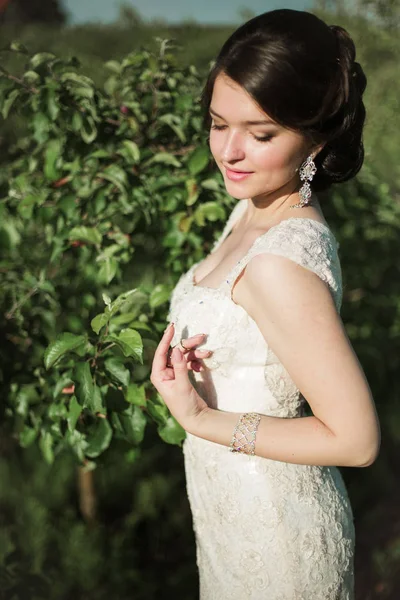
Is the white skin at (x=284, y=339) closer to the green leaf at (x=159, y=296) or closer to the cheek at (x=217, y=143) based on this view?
the cheek at (x=217, y=143)

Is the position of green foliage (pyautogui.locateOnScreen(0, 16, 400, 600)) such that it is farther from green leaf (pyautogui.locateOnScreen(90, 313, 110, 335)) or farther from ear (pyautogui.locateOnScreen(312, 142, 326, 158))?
ear (pyautogui.locateOnScreen(312, 142, 326, 158))

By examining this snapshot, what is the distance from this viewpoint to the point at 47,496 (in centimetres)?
330

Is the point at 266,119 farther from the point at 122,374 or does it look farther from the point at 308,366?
the point at 122,374

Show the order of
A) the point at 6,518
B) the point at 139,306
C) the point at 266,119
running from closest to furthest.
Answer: the point at 266,119
the point at 139,306
the point at 6,518

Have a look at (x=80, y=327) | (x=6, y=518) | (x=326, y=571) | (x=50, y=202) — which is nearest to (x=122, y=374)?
(x=80, y=327)

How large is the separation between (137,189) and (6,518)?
199cm

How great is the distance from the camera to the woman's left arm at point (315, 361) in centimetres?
126

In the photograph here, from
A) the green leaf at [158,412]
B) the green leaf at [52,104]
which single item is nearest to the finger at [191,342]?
the green leaf at [158,412]

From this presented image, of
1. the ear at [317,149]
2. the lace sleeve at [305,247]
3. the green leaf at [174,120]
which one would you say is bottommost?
the green leaf at [174,120]

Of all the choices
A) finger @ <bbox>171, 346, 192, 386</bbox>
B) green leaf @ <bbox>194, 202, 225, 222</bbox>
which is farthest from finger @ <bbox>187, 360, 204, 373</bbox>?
green leaf @ <bbox>194, 202, 225, 222</bbox>

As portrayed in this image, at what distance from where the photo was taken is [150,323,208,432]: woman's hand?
4.76 ft

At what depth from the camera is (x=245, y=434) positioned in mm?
1412

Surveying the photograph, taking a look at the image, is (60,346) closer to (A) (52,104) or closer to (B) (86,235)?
(B) (86,235)

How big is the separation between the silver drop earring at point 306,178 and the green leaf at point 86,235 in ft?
2.48
